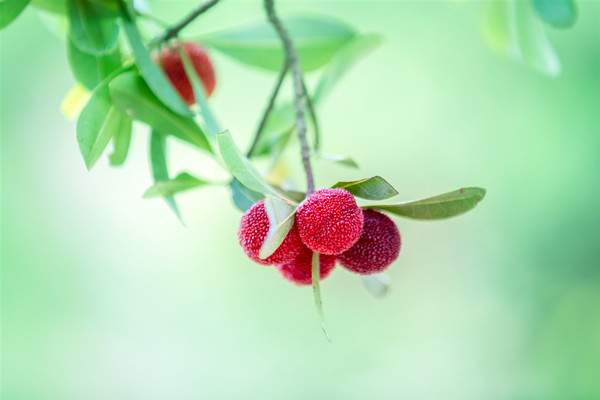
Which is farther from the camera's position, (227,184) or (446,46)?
(446,46)

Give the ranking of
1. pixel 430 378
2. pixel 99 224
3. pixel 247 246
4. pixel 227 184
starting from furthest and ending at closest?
pixel 430 378, pixel 99 224, pixel 227 184, pixel 247 246

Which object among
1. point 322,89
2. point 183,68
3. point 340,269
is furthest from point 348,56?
point 340,269

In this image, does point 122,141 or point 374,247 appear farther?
point 122,141

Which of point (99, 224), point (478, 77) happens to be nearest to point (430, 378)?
point (478, 77)

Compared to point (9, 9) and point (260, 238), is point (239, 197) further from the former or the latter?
point (9, 9)

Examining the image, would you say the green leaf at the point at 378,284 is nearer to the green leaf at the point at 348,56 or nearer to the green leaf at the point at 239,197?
the green leaf at the point at 239,197

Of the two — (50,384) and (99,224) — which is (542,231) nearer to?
(99,224)

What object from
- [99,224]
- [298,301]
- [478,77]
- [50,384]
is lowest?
[50,384]

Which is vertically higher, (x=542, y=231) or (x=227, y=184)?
(x=542, y=231)
